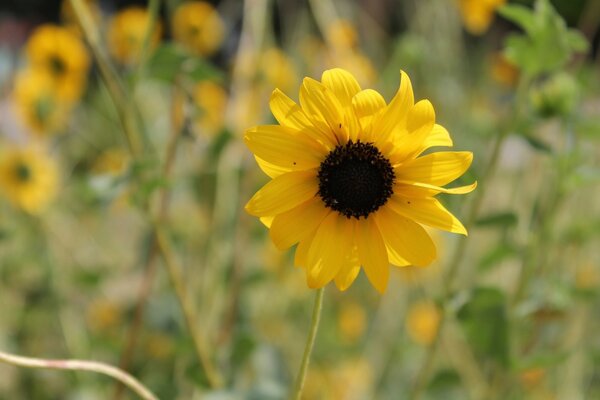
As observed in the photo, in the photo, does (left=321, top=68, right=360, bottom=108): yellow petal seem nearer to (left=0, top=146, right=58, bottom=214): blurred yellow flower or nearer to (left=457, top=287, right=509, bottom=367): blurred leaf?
(left=457, top=287, right=509, bottom=367): blurred leaf

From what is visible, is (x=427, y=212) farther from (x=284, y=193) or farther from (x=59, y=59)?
(x=59, y=59)

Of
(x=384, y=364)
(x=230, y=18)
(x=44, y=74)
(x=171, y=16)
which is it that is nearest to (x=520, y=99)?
(x=171, y=16)

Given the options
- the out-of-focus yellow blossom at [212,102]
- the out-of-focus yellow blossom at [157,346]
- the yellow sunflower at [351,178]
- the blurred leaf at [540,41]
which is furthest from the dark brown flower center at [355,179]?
the out-of-focus yellow blossom at [212,102]

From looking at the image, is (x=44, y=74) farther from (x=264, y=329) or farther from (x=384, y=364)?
(x=384, y=364)

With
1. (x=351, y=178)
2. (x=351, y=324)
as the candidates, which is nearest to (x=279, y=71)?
(x=351, y=324)

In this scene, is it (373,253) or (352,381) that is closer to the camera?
(373,253)

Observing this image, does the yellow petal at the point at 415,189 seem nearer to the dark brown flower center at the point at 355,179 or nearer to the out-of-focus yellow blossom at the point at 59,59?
the dark brown flower center at the point at 355,179

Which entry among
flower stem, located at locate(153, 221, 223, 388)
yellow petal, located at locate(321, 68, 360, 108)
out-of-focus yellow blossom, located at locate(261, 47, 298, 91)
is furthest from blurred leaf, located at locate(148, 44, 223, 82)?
out-of-focus yellow blossom, located at locate(261, 47, 298, 91)
